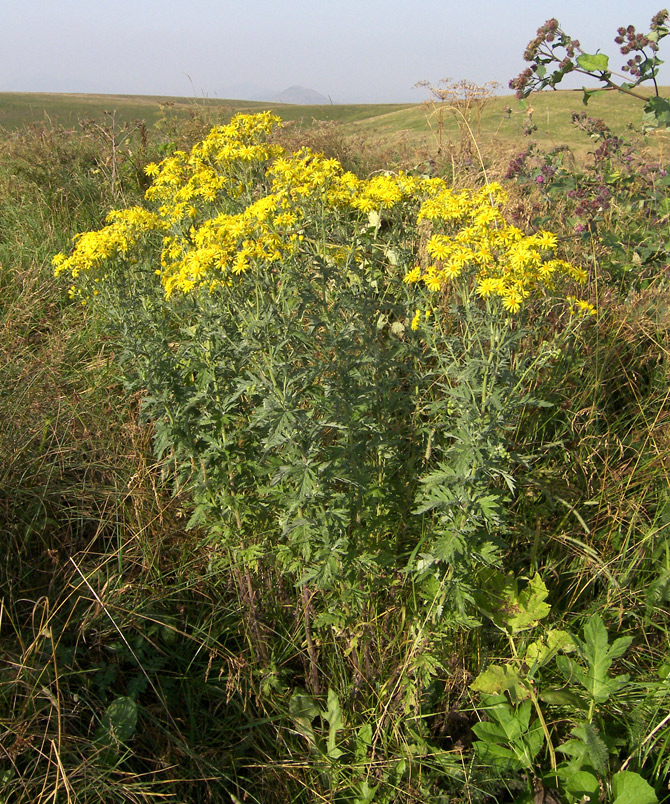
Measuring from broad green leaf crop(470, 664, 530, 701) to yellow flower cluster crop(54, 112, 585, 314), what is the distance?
147 centimetres

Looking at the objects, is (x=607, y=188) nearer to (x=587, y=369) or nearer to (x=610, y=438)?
(x=587, y=369)

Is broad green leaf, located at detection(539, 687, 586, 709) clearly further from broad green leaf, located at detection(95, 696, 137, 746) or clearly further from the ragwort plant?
broad green leaf, located at detection(95, 696, 137, 746)

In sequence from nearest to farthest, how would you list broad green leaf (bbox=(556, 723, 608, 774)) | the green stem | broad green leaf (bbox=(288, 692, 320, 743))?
broad green leaf (bbox=(556, 723, 608, 774)), the green stem, broad green leaf (bbox=(288, 692, 320, 743))

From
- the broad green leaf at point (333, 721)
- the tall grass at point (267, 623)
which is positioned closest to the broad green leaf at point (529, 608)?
the tall grass at point (267, 623)

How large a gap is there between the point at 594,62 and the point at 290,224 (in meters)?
2.03

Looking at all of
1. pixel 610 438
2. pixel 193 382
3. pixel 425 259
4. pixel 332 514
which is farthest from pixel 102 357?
pixel 610 438

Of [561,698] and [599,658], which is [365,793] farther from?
[599,658]

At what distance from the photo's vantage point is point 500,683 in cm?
230

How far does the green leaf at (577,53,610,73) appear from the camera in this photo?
10.2 ft

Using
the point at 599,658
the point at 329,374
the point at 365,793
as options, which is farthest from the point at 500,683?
the point at 329,374

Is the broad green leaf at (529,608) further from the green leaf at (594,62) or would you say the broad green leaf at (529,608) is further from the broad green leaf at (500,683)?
the green leaf at (594,62)

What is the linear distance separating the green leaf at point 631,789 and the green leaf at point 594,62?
11.0 feet

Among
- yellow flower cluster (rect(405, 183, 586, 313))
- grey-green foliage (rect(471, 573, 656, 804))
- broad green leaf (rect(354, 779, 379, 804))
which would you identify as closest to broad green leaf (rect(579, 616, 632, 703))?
grey-green foliage (rect(471, 573, 656, 804))

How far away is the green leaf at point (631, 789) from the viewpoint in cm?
186
